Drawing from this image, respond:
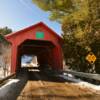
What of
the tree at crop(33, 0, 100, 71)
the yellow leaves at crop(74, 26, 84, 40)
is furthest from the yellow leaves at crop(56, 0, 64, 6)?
the yellow leaves at crop(74, 26, 84, 40)

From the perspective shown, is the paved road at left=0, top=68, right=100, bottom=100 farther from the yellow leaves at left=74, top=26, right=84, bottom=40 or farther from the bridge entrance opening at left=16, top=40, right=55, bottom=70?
the bridge entrance opening at left=16, top=40, right=55, bottom=70

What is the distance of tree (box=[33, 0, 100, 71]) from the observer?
25812 millimetres

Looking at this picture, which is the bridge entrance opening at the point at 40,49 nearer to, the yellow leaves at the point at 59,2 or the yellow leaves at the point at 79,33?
the yellow leaves at the point at 59,2

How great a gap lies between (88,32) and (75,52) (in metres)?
3.39

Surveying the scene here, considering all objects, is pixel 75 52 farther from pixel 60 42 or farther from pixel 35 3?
pixel 35 3

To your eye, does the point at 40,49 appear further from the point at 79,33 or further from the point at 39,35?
the point at 79,33

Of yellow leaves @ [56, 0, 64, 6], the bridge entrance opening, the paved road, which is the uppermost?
yellow leaves @ [56, 0, 64, 6]

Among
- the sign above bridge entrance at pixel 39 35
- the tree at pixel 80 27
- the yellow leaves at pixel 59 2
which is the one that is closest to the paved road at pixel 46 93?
the tree at pixel 80 27

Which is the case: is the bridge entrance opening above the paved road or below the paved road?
above

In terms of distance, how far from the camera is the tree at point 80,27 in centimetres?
2581

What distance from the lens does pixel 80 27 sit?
28.0 m

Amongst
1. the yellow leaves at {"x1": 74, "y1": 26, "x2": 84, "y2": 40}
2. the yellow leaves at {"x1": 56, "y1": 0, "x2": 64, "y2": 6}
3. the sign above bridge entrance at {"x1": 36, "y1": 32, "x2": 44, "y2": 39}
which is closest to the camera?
the yellow leaves at {"x1": 74, "y1": 26, "x2": 84, "y2": 40}

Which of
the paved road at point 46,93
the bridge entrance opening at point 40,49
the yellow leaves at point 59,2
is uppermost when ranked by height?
the yellow leaves at point 59,2

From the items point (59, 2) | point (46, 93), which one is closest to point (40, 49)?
point (59, 2)
